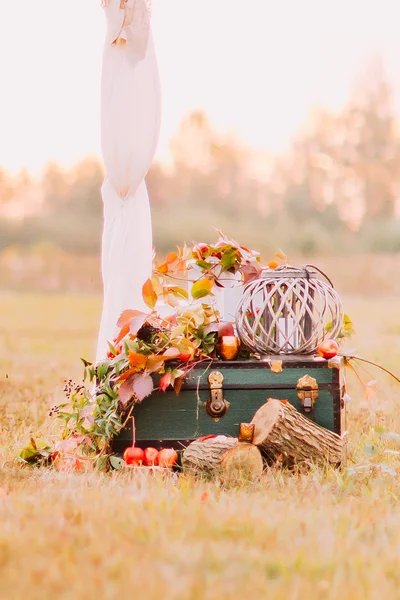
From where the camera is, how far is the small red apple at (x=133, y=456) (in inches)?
103

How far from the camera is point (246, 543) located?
1728mm

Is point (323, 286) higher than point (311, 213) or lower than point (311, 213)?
lower

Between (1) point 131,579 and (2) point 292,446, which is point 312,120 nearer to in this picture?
(2) point 292,446

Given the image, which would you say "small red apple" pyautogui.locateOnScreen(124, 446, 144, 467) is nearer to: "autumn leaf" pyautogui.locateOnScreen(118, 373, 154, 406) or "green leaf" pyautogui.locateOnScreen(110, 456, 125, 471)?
"green leaf" pyautogui.locateOnScreen(110, 456, 125, 471)

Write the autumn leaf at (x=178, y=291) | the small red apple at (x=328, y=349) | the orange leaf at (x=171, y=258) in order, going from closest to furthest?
the small red apple at (x=328, y=349) → the autumn leaf at (x=178, y=291) → the orange leaf at (x=171, y=258)

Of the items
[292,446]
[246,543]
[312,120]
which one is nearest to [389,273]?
[312,120]

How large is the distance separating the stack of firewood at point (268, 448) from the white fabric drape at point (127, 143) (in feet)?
2.35

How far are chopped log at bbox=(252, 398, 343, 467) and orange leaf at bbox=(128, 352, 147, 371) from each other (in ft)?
1.32

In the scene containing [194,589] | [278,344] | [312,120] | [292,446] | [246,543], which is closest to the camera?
[194,589]

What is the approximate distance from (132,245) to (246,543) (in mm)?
1585

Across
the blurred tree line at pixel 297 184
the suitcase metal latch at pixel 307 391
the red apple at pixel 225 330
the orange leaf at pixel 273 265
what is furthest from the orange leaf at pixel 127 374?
the blurred tree line at pixel 297 184

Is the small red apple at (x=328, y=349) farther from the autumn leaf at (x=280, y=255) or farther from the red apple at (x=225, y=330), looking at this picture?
the autumn leaf at (x=280, y=255)

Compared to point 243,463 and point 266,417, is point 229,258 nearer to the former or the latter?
point 266,417

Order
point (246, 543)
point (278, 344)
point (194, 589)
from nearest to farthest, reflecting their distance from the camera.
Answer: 1. point (194, 589)
2. point (246, 543)
3. point (278, 344)
